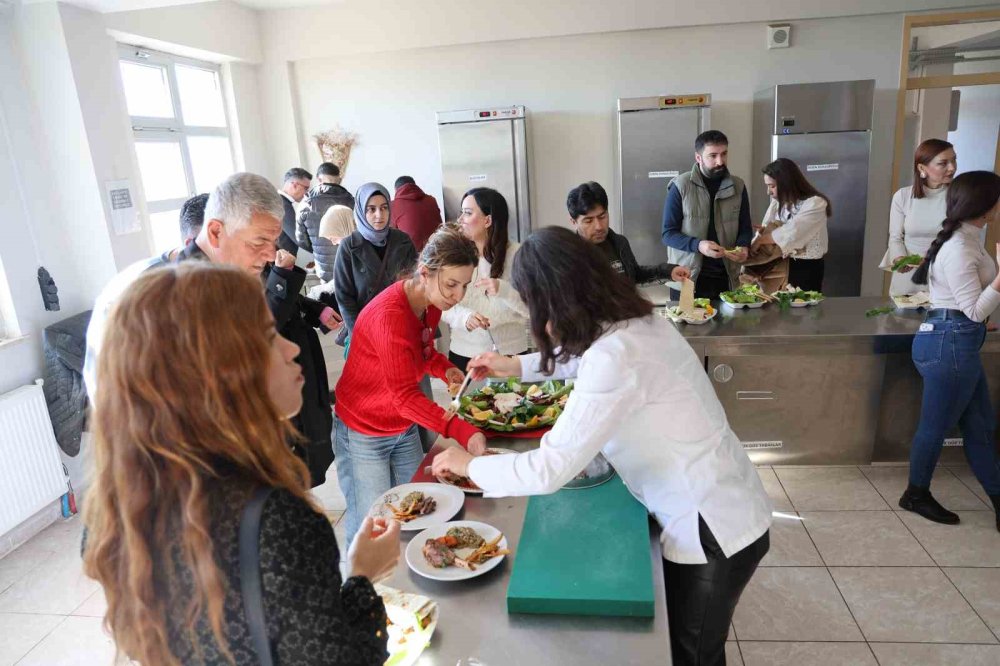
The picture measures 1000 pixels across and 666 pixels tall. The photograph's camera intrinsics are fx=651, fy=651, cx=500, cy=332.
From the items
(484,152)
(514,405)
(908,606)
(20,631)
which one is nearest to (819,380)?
(908,606)

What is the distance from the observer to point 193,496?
80 cm

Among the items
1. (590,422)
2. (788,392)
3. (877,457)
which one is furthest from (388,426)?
(877,457)

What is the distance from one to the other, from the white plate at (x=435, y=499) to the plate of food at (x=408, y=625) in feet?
0.96

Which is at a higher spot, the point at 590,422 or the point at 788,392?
the point at 590,422

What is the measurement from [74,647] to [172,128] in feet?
11.7

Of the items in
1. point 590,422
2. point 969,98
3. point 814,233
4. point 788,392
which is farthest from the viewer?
point 969,98

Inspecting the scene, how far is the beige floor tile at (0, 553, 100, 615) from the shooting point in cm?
272

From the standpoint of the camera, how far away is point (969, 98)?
20.3 feet

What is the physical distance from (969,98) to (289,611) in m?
7.59

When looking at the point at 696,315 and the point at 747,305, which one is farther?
the point at 747,305

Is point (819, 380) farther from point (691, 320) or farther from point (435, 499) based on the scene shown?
point (435, 499)

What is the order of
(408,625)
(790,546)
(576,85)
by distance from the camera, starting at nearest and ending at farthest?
1. (408,625)
2. (790,546)
3. (576,85)

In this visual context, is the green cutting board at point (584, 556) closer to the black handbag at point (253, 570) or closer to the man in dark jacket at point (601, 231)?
the black handbag at point (253, 570)

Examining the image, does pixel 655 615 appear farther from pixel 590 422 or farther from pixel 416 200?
pixel 416 200
